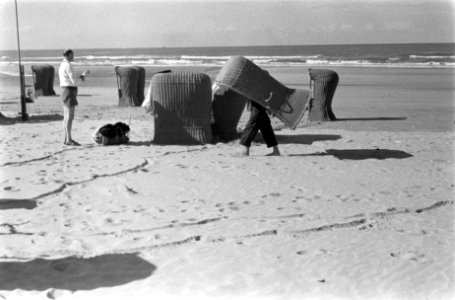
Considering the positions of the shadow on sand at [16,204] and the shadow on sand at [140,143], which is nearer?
the shadow on sand at [16,204]

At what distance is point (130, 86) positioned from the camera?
1491 cm

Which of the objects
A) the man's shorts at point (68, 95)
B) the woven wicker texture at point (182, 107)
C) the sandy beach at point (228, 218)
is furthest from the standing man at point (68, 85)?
the woven wicker texture at point (182, 107)

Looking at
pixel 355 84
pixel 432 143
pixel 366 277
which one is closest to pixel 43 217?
pixel 366 277

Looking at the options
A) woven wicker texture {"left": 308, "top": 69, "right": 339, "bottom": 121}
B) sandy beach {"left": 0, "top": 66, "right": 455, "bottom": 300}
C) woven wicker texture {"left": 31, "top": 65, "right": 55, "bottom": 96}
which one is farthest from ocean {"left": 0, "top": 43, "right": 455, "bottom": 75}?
sandy beach {"left": 0, "top": 66, "right": 455, "bottom": 300}

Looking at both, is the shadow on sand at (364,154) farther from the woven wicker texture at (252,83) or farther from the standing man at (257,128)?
the woven wicker texture at (252,83)

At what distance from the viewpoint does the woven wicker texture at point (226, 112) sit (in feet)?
31.7

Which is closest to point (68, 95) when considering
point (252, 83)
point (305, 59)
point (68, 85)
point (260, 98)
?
point (68, 85)

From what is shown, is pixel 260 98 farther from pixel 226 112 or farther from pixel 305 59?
pixel 305 59

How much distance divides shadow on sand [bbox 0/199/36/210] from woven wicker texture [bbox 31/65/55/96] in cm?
1310

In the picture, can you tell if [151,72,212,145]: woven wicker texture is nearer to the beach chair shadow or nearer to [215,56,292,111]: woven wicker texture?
[215,56,292,111]: woven wicker texture

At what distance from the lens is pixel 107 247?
4.64m

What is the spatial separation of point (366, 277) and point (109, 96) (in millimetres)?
15034

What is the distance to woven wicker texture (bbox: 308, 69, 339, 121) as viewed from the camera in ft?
40.4

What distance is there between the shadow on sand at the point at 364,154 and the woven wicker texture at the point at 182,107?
1672 millimetres
